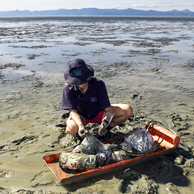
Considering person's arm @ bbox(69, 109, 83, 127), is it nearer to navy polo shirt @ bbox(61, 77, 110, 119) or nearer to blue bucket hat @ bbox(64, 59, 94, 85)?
navy polo shirt @ bbox(61, 77, 110, 119)

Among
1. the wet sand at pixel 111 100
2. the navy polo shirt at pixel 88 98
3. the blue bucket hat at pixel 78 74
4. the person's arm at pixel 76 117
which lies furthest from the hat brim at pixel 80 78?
the wet sand at pixel 111 100

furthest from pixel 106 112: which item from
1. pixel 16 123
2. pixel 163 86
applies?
pixel 163 86

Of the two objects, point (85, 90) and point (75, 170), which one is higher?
point (85, 90)

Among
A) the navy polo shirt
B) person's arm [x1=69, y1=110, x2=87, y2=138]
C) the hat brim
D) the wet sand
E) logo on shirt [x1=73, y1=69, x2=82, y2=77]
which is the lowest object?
the wet sand

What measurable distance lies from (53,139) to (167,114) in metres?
2.44

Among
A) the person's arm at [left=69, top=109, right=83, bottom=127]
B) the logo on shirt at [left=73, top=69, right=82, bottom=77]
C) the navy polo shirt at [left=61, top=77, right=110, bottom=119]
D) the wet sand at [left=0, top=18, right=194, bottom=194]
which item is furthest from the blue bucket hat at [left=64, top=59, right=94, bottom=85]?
the wet sand at [left=0, top=18, right=194, bottom=194]

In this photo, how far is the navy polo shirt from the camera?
10.6 ft

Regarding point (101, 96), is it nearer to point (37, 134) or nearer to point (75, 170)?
point (75, 170)

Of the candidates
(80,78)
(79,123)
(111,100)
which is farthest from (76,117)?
(111,100)

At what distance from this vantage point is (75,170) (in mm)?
2801

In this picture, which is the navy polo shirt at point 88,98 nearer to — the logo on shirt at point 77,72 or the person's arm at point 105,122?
the person's arm at point 105,122

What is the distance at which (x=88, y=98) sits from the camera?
3318mm

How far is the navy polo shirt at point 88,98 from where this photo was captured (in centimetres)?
324

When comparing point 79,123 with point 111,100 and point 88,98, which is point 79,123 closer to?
point 88,98
